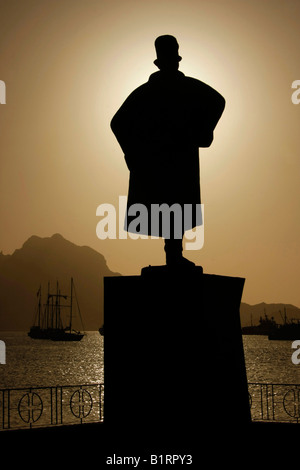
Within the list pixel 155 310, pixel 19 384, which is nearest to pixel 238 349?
pixel 155 310

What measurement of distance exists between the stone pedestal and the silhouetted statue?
0.51 meters

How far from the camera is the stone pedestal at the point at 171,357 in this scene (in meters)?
4.80

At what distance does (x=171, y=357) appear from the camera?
488 cm

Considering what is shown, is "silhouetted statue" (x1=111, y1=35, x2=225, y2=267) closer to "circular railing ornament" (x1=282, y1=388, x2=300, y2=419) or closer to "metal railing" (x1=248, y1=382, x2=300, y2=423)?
"circular railing ornament" (x1=282, y1=388, x2=300, y2=419)

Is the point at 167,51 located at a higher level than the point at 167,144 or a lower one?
higher

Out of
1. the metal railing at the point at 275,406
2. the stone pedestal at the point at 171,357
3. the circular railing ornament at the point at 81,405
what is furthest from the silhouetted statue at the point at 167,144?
the circular railing ornament at the point at 81,405

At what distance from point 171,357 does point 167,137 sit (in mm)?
2194

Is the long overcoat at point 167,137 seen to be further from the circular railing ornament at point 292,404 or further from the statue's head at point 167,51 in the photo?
the circular railing ornament at point 292,404

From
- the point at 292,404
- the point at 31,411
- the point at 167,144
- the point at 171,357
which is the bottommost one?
the point at 292,404

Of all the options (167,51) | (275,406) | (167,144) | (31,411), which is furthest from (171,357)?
(275,406)

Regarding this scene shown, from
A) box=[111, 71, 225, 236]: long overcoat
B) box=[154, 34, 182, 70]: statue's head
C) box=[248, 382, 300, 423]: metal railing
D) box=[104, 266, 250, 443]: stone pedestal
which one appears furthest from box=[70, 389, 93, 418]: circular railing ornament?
box=[154, 34, 182, 70]: statue's head

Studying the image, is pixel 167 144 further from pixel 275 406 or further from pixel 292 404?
pixel 292 404

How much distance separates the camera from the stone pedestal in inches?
189
